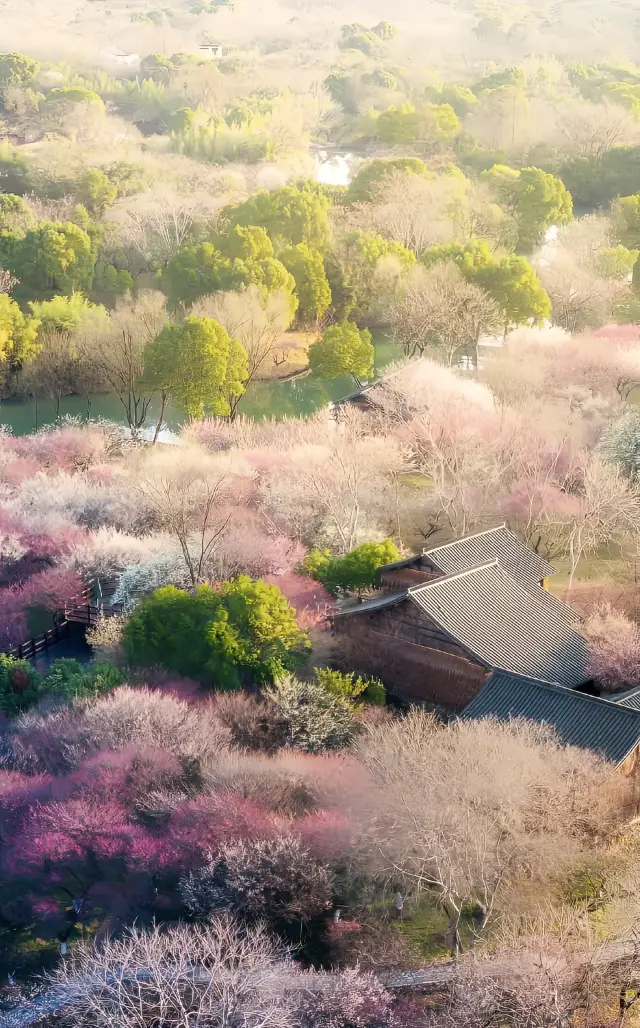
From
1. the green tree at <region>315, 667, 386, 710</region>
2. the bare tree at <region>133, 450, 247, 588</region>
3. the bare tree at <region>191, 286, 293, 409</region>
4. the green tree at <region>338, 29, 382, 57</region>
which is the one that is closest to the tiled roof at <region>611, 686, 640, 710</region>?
the green tree at <region>315, 667, 386, 710</region>

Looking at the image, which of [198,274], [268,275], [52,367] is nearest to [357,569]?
[52,367]

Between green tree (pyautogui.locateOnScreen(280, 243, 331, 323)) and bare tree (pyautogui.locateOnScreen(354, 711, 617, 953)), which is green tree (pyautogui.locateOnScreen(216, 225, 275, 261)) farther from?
bare tree (pyautogui.locateOnScreen(354, 711, 617, 953))

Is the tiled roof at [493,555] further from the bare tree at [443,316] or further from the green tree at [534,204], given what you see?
the green tree at [534,204]

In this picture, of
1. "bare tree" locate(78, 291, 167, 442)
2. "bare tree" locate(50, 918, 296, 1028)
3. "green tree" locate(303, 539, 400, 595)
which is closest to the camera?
"bare tree" locate(50, 918, 296, 1028)

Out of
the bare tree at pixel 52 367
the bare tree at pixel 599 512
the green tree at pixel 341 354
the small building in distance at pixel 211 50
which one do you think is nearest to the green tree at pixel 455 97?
the small building in distance at pixel 211 50

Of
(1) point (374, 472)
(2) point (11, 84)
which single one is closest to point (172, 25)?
(2) point (11, 84)

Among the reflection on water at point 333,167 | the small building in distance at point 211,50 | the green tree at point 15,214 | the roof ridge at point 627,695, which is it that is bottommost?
the reflection on water at point 333,167
